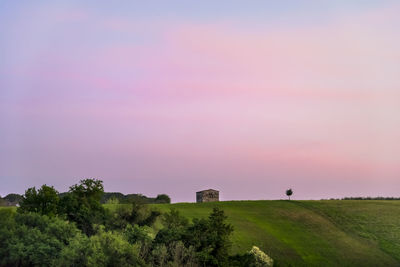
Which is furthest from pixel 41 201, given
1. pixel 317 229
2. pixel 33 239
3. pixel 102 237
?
pixel 317 229

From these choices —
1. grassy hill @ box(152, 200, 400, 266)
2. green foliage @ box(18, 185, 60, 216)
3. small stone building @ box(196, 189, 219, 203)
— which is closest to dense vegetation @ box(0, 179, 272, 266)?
green foliage @ box(18, 185, 60, 216)

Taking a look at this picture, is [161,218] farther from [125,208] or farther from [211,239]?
[211,239]

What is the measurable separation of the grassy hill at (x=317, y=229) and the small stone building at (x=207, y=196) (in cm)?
764

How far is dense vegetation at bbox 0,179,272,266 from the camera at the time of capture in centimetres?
7450

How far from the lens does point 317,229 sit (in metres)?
117

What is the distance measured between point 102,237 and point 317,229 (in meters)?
54.2

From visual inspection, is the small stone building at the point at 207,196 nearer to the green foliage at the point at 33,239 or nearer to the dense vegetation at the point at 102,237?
the dense vegetation at the point at 102,237

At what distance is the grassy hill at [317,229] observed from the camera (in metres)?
97.6

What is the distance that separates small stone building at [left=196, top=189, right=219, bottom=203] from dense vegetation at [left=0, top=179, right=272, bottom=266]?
161 feet

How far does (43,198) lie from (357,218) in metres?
66.8

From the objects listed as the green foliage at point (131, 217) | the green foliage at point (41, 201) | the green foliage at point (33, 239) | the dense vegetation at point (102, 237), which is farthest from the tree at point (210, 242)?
the green foliage at point (41, 201)

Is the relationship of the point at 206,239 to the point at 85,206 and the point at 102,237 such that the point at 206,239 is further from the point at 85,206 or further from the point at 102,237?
the point at 85,206

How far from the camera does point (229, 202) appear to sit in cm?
14875

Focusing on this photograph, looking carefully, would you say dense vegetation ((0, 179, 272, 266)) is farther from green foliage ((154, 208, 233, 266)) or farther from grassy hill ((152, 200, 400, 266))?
grassy hill ((152, 200, 400, 266))
